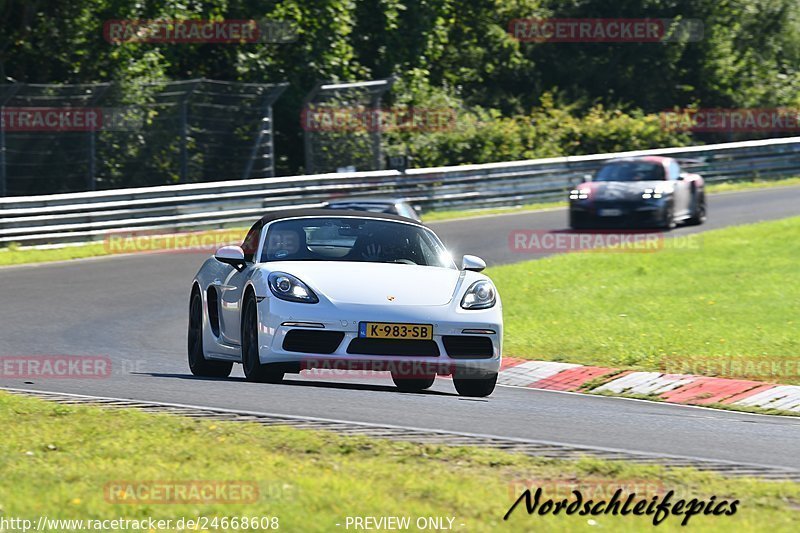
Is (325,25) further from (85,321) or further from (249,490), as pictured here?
(249,490)

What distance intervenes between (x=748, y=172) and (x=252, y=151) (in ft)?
46.3

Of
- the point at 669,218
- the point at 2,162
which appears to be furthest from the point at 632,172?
the point at 2,162

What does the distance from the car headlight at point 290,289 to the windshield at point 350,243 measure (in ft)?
1.90

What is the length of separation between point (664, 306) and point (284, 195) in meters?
11.9

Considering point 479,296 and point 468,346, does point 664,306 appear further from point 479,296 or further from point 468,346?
point 468,346

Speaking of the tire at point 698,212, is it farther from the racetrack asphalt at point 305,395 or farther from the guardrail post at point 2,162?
the guardrail post at point 2,162

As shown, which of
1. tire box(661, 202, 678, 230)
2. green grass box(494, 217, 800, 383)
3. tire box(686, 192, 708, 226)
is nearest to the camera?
green grass box(494, 217, 800, 383)

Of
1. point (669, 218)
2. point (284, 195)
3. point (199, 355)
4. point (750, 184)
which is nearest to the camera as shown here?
point (199, 355)

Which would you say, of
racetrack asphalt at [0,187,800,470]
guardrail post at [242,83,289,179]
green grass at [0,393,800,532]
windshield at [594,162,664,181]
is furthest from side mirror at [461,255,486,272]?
guardrail post at [242,83,289,179]

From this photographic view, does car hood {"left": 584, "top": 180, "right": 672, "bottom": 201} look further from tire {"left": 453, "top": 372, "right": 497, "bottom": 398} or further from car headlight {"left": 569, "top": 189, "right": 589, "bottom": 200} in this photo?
tire {"left": 453, "top": 372, "right": 497, "bottom": 398}

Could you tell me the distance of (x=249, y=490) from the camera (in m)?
6.18

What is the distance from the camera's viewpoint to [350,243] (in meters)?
10.8

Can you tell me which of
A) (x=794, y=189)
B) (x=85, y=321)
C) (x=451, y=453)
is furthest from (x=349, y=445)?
(x=794, y=189)

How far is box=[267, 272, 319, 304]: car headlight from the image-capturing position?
32.3 ft
